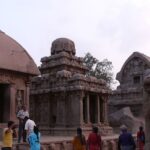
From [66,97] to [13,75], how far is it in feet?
31.6

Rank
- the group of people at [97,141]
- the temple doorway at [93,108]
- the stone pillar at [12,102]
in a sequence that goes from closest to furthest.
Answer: the group of people at [97,141], the stone pillar at [12,102], the temple doorway at [93,108]

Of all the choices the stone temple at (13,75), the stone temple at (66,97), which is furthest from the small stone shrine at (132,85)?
the stone temple at (13,75)

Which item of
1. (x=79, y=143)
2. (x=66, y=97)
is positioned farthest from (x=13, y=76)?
(x=66, y=97)

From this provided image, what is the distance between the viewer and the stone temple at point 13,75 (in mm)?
16203

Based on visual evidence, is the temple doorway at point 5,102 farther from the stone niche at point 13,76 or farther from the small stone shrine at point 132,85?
the small stone shrine at point 132,85

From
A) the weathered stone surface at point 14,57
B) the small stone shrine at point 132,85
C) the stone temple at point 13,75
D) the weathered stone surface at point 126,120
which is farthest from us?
the small stone shrine at point 132,85

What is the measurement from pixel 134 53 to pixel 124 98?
497cm

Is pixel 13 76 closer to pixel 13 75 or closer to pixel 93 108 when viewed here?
pixel 13 75

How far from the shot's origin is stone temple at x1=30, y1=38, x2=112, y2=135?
25016mm

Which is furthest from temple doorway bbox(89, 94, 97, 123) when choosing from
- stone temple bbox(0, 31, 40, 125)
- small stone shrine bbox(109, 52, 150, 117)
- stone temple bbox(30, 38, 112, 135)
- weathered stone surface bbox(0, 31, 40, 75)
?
weathered stone surface bbox(0, 31, 40, 75)

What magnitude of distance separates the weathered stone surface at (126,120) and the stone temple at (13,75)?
13.1 m

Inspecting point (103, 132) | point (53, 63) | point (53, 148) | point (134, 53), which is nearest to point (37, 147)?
point (53, 148)

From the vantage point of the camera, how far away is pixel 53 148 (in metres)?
13.9

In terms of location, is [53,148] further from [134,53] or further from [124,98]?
[134,53]
